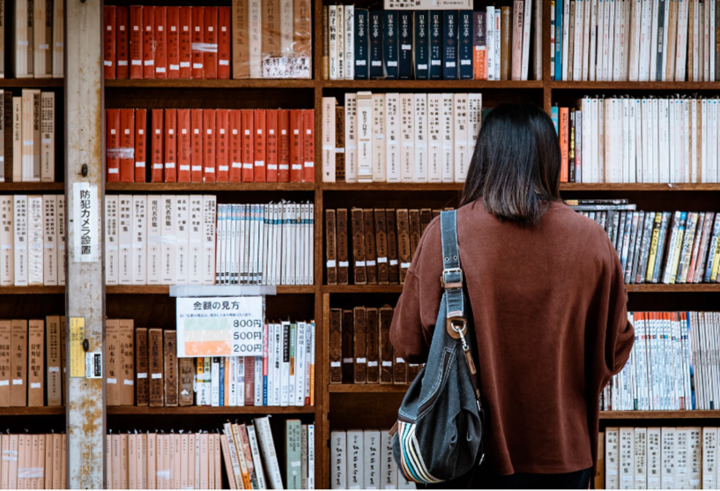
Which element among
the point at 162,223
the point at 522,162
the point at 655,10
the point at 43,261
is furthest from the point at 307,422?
the point at 655,10

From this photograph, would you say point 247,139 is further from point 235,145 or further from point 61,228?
point 61,228

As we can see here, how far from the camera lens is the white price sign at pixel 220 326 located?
212 centimetres

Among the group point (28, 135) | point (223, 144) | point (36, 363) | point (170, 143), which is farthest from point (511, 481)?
point (28, 135)

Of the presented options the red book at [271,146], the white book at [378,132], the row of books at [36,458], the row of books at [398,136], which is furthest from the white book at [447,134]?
the row of books at [36,458]

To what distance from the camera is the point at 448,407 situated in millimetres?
1274

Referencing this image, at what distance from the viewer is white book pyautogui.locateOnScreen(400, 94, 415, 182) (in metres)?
2.15

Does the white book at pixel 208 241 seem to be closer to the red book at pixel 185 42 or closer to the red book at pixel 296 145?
the red book at pixel 296 145

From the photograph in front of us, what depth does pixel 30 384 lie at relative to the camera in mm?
2125

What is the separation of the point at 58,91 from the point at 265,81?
0.81 meters

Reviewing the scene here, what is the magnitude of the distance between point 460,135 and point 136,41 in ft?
3.93

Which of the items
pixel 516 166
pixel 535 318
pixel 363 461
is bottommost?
pixel 363 461

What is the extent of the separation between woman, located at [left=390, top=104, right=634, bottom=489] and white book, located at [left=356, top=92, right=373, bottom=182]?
0.76 meters

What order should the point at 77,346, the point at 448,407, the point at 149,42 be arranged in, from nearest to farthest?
the point at 448,407 < the point at 77,346 < the point at 149,42

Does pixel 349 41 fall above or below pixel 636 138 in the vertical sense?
above
